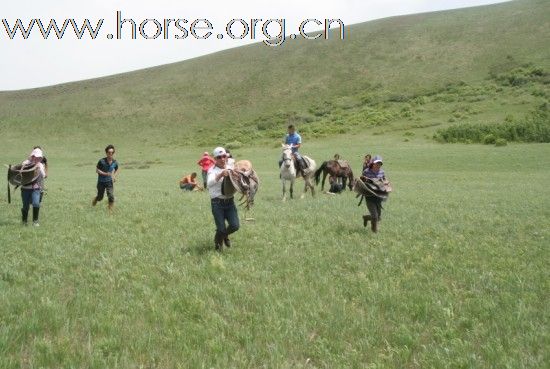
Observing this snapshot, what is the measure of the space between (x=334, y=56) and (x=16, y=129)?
62.3 meters

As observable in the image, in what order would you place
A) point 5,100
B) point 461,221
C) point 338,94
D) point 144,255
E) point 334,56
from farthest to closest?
point 5,100 → point 334,56 → point 338,94 → point 461,221 → point 144,255

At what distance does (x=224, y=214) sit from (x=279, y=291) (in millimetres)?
3119

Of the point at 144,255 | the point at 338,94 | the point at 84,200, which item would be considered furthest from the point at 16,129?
the point at 144,255

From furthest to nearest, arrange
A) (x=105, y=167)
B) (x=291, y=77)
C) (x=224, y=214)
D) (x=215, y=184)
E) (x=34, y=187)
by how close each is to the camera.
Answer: (x=291, y=77) < (x=105, y=167) < (x=34, y=187) < (x=224, y=214) < (x=215, y=184)

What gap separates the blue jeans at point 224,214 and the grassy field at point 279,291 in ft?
1.71

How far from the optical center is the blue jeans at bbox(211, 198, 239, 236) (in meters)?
10.2

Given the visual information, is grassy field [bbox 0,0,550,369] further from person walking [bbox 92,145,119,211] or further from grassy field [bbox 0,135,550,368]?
person walking [bbox 92,145,119,211]

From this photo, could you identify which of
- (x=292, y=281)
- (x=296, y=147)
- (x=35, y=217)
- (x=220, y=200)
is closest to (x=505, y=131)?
(x=296, y=147)

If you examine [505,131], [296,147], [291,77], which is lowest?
[296,147]

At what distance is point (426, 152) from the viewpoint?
4641 cm

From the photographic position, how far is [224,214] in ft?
34.1

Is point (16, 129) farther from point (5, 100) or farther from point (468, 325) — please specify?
point (468, 325)

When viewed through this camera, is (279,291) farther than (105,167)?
No

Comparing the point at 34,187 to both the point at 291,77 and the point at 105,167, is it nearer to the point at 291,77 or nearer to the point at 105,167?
the point at 105,167
